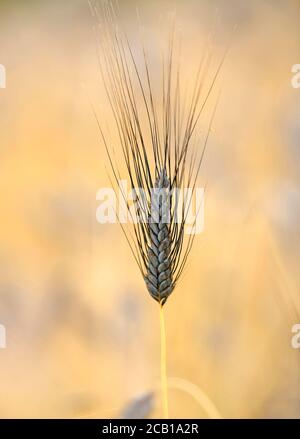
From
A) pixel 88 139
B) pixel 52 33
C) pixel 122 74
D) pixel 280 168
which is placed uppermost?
pixel 52 33

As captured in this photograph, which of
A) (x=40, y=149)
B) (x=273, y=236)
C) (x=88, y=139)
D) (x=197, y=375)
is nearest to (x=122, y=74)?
(x=88, y=139)

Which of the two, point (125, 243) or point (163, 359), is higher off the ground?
point (125, 243)

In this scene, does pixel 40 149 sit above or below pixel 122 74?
below

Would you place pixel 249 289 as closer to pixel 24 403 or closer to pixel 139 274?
pixel 139 274

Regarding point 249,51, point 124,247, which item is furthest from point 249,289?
point 249,51

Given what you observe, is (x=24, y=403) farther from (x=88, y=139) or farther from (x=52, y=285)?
(x=88, y=139)
